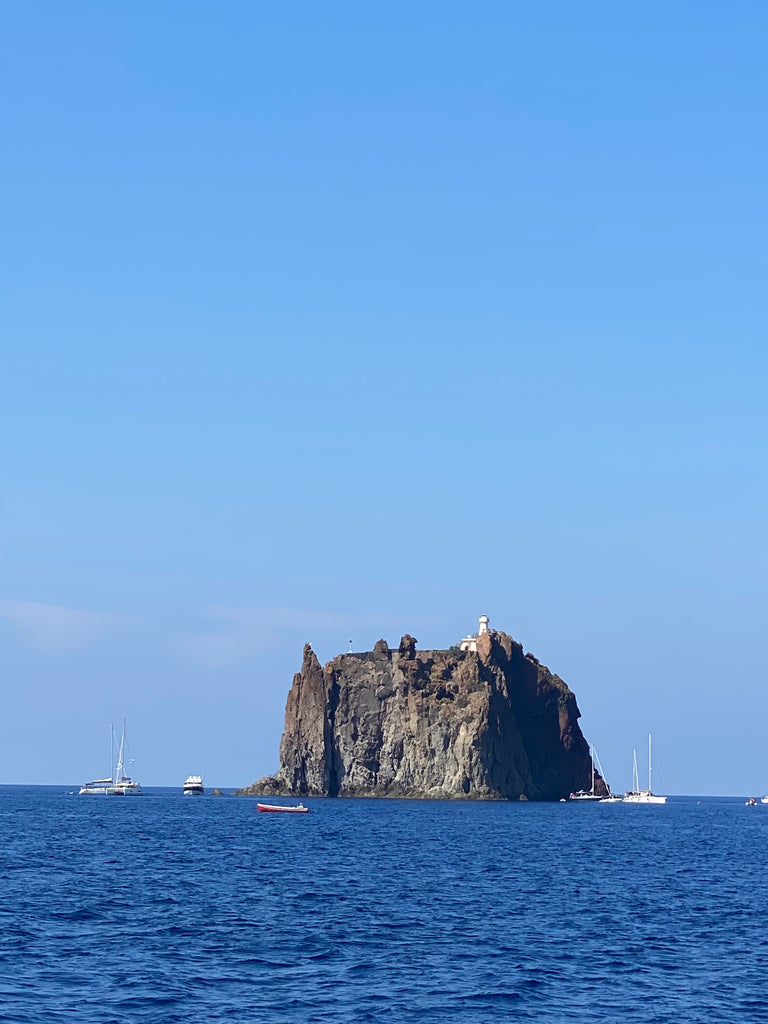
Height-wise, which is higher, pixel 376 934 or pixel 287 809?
pixel 287 809

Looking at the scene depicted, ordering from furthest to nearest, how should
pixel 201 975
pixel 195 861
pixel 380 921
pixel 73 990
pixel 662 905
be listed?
1. pixel 195 861
2. pixel 662 905
3. pixel 380 921
4. pixel 201 975
5. pixel 73 990

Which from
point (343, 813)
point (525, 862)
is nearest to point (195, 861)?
point (525, 862)

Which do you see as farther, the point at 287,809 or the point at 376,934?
the point at 287,809

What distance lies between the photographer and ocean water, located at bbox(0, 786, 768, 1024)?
37.8 metres

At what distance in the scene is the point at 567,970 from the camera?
44500 mm

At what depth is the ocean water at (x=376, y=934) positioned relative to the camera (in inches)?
1487

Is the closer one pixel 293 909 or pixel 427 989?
pixel 427 989

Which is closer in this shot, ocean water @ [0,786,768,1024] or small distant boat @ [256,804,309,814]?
ocean water @ [0,786,768,1024]

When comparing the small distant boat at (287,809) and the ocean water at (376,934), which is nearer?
the ocean water at (376,934)

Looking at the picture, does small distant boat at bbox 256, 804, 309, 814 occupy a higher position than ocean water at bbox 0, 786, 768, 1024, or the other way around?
small distant boat at bbox 256, 804, 309, 814

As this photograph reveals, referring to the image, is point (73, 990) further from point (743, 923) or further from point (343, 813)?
point (343, 813)

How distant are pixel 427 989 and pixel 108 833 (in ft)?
304

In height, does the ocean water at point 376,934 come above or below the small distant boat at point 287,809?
below

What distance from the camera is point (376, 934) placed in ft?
169
